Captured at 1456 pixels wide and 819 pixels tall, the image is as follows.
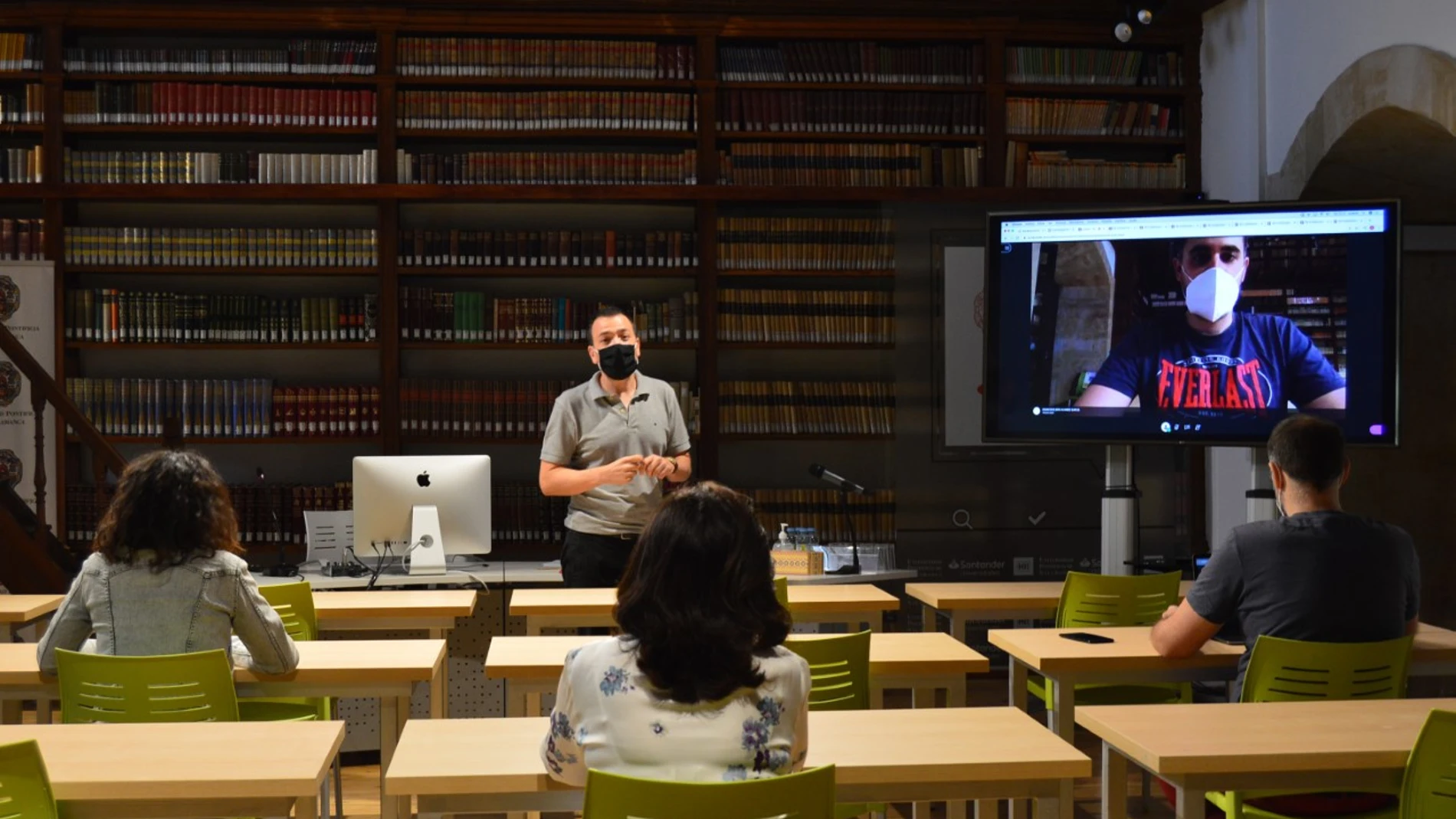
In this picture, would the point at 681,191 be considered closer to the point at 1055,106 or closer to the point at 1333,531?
the point at 1055,106

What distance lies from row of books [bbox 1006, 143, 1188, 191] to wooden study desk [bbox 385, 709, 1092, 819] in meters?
4.73

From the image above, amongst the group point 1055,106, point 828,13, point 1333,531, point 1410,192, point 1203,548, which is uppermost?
point 828,13

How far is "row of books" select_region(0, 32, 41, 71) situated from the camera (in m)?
6.23

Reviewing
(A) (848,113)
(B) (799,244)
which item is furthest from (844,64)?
(B) (799,244)

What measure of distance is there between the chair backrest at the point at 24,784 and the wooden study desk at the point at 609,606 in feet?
6.26

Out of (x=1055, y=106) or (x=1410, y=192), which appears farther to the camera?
(x=1055, y=106)

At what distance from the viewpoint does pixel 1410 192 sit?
5.95 meters

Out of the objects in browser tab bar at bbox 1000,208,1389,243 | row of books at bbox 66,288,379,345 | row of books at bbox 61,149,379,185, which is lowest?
row of books at bbox 66,288,379,345

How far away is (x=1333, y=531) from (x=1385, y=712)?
54 cm

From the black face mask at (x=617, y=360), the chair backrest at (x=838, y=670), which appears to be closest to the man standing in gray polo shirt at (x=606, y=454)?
the black face mask at (x=617, y=360)

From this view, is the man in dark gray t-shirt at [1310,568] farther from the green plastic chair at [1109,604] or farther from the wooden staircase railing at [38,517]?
the wooden staircase railing at [38,517]

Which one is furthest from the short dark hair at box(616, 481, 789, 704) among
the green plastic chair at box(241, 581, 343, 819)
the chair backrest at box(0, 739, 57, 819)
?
the green plastic chair at box(241, 581, 343, 819)

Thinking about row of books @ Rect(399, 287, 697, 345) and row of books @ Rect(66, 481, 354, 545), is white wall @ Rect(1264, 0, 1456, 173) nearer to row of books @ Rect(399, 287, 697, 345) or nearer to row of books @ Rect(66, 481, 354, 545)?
row of books @ Rect(399, 287, 697, 345)

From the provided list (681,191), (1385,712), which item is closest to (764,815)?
(1385,712)
